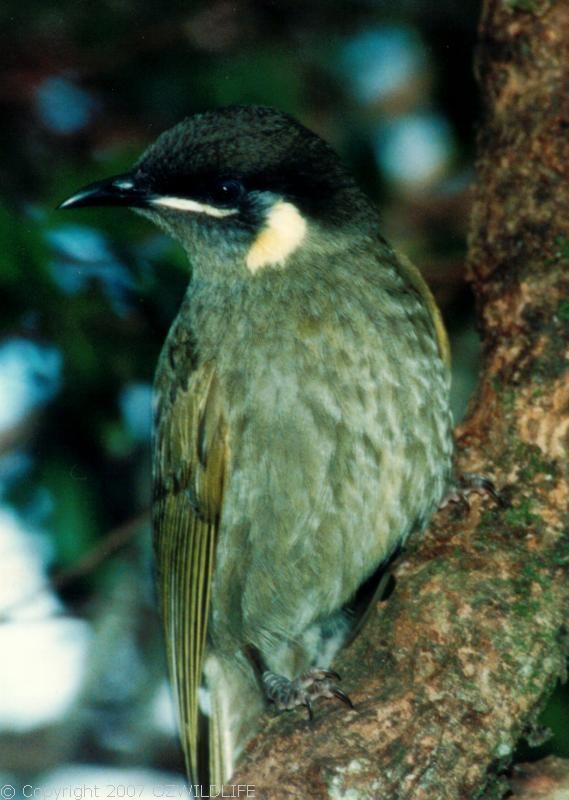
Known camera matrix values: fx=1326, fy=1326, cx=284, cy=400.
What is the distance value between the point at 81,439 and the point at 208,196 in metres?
1.54

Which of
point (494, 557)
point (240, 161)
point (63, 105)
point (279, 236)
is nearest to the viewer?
point (494, 557)

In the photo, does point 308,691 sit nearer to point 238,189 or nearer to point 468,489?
point 468,489

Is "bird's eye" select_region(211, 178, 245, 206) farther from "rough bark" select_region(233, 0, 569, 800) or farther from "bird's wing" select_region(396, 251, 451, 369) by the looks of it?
"rough bark" select_region(233, 0, 569, 800)

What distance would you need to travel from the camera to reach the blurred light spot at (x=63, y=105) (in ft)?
21.3

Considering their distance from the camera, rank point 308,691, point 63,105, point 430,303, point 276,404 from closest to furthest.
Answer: point 308,691 → point 276,404 → point 430,303 → point 63,105

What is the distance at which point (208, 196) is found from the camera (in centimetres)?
470

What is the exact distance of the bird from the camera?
→ 14.6ft

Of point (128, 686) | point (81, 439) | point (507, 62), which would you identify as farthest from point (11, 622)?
point (507, 62)

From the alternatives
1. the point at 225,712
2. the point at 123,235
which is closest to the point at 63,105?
the point at 123,235

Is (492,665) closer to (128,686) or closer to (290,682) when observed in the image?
(290,682)

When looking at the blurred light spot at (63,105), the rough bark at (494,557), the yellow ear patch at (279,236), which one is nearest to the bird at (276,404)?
the yellow ear patch at (279,236)

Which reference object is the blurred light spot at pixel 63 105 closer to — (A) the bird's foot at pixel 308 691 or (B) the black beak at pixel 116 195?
(B) the black beak at pixel 116 195

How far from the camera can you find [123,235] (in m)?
5.41

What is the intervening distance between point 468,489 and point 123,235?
73.6 inches
